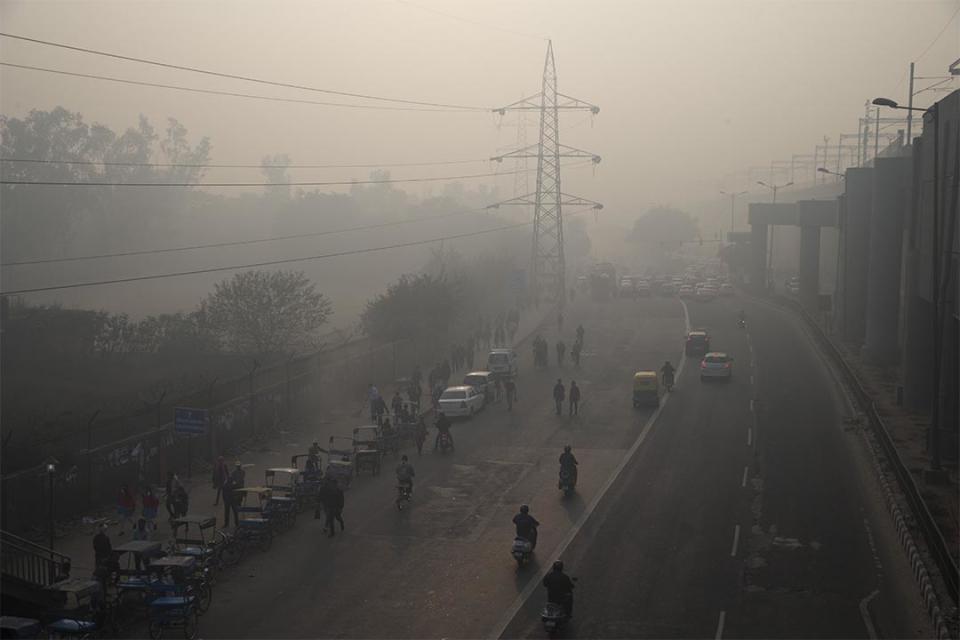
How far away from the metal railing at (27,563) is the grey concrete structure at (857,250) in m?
43.8

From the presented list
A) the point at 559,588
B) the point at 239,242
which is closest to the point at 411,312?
the point at 559,588

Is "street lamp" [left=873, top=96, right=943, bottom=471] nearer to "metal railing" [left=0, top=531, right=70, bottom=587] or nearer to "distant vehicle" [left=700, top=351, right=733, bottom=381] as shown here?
"distant vehicle" [left=700, top=351, right=733, bottom=381]

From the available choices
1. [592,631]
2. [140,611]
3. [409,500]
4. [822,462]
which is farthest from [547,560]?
[822,462]

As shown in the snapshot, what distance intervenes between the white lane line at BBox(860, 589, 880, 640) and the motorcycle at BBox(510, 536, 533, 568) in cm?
580

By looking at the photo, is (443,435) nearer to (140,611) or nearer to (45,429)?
(45,429)

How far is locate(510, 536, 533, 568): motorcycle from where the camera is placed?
19.1 metres

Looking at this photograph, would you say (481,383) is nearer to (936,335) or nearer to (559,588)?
(936,335)

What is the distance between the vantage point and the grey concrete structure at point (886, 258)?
Result: 4509 cm

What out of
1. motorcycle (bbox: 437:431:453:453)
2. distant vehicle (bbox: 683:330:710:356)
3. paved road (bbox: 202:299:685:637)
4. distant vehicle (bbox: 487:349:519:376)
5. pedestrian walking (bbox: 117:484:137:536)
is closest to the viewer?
paved road (bbox: 202:299:685:637)

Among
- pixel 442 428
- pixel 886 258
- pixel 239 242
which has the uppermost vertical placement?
pixel 239 242

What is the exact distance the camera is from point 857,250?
54.1 metres

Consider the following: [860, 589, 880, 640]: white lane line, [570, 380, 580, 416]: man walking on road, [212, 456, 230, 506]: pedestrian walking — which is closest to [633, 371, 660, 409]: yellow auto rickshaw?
[570, 380, 580, 416]: man walking on road

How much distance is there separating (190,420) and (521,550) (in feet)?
35.8

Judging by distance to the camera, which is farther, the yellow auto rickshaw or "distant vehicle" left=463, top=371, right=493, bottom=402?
"distant vehicle" left=463, top=371, right=493, bottom=402
